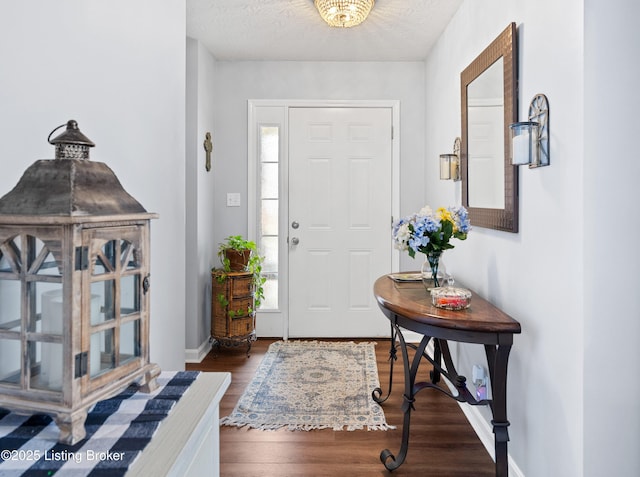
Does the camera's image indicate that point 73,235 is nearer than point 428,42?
Yes

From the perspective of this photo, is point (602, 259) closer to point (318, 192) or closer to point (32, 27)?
point (32, 27)

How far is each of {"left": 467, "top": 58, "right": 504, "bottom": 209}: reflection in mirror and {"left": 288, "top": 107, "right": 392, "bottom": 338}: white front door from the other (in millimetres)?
1474

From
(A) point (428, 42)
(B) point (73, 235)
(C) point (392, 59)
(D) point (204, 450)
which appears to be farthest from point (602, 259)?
(C) point (392, 59)

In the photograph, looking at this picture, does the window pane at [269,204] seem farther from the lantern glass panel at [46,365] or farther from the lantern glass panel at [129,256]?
the lantern glass panel at [46,365]

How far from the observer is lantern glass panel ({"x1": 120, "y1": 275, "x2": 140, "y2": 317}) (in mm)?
804

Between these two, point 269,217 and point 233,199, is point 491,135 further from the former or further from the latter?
point 233,199

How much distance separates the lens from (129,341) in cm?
81

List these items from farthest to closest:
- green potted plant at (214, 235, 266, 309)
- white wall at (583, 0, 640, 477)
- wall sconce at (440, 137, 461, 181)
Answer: green potted plant at (214, 235, 266, 309) → wall sconce at (440, 137, 461, 181) → white wall at (583, 0, 640, 477)

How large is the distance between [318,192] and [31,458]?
11.2ft

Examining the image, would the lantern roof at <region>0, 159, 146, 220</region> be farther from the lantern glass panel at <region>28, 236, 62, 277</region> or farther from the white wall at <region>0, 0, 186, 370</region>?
the white wall at <region>0, 0, 186, 370</region>

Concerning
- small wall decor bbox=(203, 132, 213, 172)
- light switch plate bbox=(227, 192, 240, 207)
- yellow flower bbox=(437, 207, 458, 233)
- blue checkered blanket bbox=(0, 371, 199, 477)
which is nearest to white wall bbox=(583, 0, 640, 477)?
yellow flower bbox=(437, 207, 458, 233)

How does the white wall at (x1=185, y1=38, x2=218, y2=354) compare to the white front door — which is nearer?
the white wall at (x1=185, y1=38, x2=218, y2=354)

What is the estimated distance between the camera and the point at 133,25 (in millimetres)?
1304

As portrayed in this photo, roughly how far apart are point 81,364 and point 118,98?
0.87 metres
